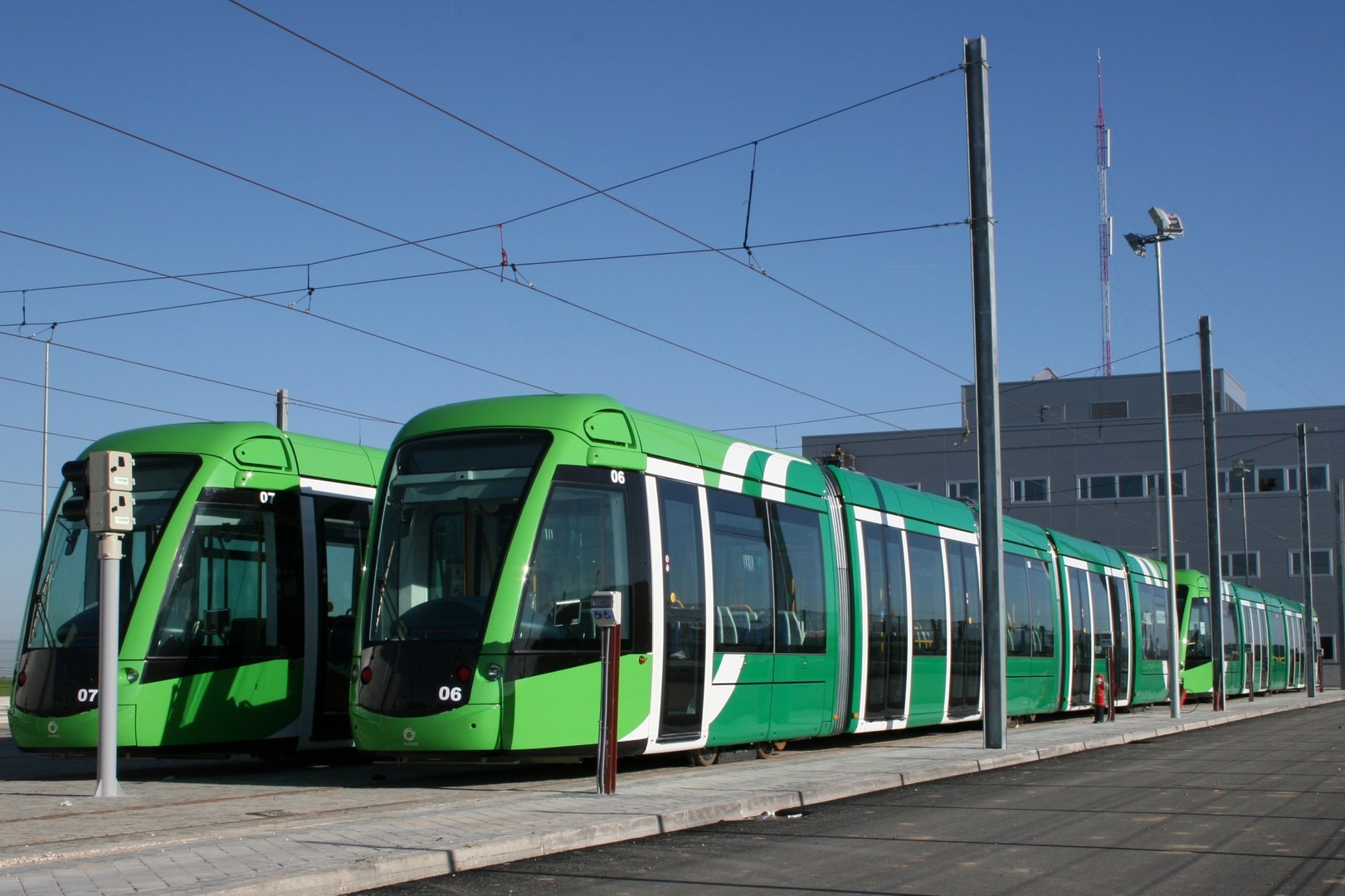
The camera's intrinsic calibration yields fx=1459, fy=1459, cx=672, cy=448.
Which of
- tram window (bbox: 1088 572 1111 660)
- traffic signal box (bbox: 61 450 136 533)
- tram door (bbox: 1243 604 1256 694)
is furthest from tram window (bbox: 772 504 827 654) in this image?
tram door (bbox: 1243 604 1256 694)

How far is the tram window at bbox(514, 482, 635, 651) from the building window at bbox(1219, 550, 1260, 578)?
61.5 meters

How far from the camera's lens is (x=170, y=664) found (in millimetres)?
13773

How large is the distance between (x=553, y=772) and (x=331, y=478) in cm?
416

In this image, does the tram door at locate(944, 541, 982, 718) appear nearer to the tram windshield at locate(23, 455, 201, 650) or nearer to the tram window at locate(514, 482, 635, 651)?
the tram window at locate(514, 482, 635, 651)

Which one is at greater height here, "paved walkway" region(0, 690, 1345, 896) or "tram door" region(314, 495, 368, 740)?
"tram door" region(314, 495, 368, 740)

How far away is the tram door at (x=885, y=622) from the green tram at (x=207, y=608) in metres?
6.27

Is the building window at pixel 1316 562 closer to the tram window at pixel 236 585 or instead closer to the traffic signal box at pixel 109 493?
the tram window at pixel 236 585

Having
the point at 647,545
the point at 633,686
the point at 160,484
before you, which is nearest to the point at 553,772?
the point at 633,686

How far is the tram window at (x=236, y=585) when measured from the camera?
13.9 meters

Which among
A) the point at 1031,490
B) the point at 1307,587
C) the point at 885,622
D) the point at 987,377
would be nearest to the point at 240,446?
the point at 885,622

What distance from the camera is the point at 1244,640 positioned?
139 ft

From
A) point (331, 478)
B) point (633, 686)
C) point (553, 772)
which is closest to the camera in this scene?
point (633, 686)

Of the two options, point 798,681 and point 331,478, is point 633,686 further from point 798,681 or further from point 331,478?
point 331,478

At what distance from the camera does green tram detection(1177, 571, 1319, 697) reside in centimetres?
3775
